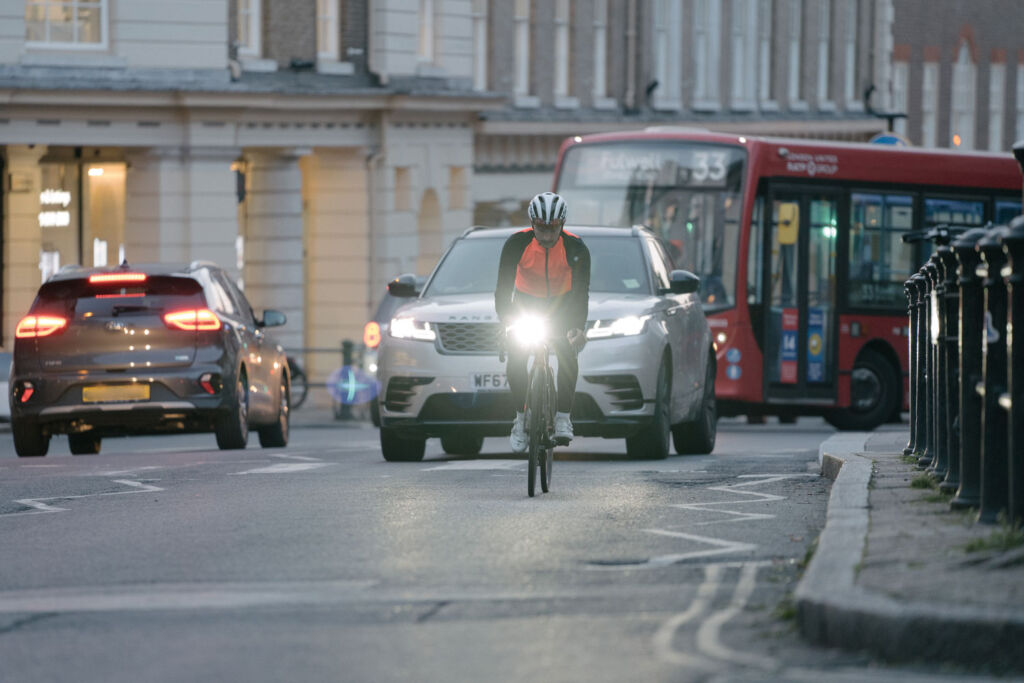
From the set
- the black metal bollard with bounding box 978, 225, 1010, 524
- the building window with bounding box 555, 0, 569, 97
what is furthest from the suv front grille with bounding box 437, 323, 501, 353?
the building window with bounding box 555, 0, 569, 97

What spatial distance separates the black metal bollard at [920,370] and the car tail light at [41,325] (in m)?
6.90

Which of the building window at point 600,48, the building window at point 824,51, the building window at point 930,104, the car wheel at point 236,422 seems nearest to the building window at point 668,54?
the building window at point 600,48

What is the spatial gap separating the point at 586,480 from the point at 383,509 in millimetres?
2184

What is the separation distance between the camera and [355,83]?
1500 inches

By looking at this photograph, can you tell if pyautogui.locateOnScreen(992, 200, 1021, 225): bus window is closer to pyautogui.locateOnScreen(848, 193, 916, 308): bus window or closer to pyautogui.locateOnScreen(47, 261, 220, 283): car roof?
pyautogui.locateOnScreen(848, 193, 916, 308): bus window

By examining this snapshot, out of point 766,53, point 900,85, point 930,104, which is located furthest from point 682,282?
point 930,104

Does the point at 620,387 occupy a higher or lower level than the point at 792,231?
lower

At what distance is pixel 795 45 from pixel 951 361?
48.1 meters

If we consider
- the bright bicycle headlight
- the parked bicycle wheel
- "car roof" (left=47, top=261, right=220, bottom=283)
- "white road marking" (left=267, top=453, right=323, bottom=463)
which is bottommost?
the parked bicycle wheel

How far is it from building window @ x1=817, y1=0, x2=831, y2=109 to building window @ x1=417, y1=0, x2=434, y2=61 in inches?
784

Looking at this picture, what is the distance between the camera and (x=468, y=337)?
15.2 metres

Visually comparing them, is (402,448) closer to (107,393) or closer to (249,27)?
(107,393)

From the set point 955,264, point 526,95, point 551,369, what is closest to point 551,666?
point 955,264

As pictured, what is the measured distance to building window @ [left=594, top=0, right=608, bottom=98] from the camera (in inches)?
1935
